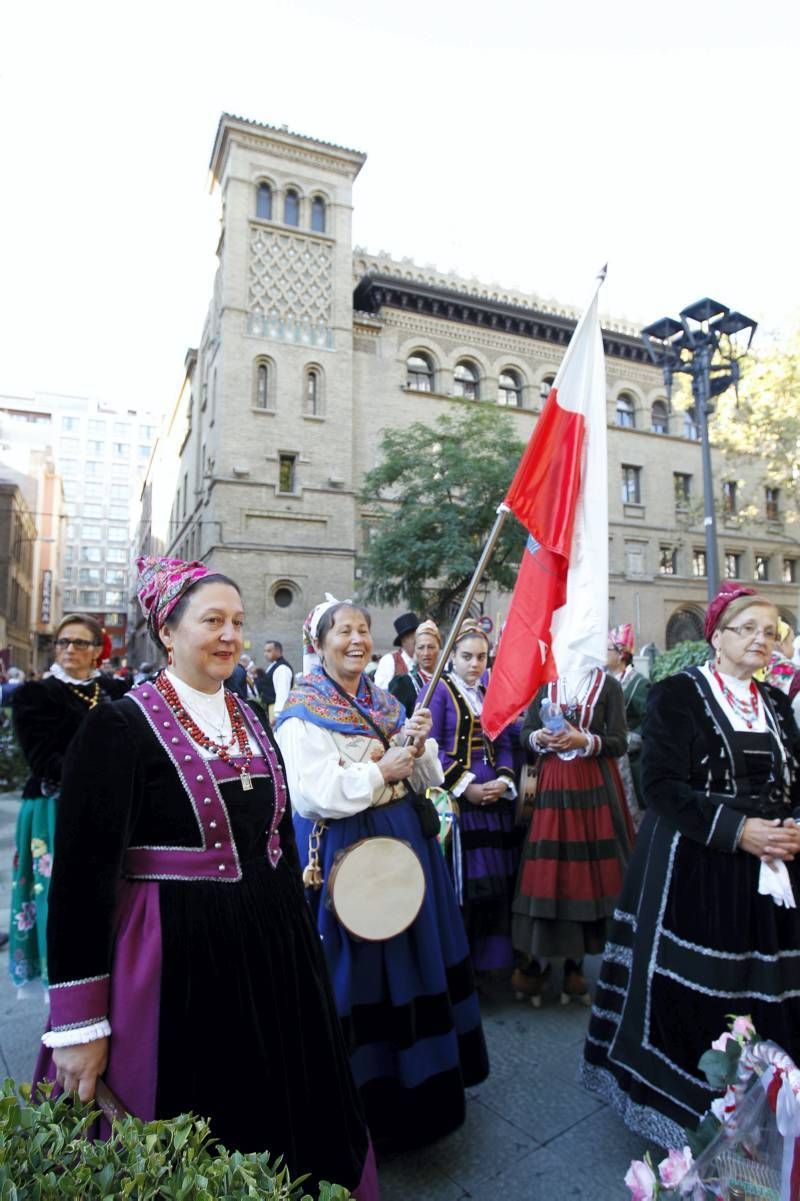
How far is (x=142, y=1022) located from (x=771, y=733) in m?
2.51

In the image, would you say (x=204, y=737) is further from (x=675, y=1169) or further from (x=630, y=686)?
(x=630, y=686)

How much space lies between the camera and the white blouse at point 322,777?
2865 mm

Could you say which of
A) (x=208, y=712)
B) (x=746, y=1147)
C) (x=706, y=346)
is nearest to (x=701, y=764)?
(x=746, y=1147)

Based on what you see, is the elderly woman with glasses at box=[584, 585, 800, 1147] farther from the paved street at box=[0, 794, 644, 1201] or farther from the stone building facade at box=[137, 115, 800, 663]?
the stone building facade at box=[137, 115, 800, 663]

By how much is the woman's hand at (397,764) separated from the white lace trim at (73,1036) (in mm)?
1298

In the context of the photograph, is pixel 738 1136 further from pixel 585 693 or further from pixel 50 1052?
pixel 585 693

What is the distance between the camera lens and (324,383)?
26.2 meters

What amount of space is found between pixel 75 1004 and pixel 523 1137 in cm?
208

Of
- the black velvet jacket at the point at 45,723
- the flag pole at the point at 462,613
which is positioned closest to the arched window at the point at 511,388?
the black velvet jacket at the point at 45,723

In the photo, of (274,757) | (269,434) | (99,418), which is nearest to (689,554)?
(269,434)

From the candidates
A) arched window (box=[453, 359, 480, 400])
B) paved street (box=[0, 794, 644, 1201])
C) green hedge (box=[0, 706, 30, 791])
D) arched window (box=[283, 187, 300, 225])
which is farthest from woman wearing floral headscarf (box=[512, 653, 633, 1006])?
arched window (box=[283, 187, 300, 225])

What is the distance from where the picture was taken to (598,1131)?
118 inches

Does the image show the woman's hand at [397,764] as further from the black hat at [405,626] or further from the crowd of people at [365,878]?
the black hat at [405,626]

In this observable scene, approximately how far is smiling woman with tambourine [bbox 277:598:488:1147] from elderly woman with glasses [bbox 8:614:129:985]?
1677 millimetres
